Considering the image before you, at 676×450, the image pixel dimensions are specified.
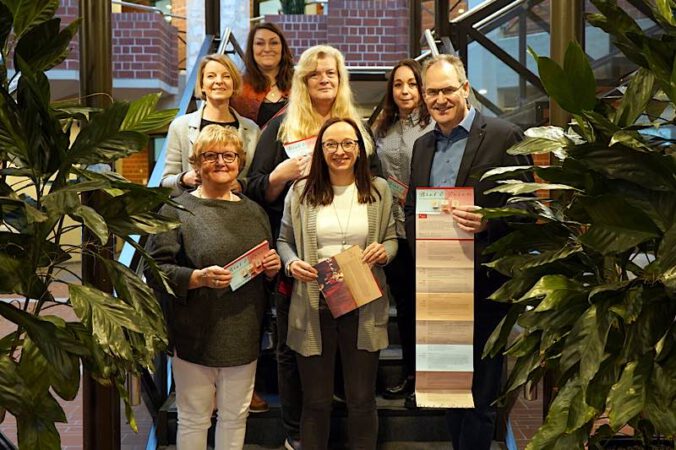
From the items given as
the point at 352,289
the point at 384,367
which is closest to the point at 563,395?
the point at 352,289

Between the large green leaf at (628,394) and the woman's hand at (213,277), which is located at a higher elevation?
the woman's hand at (213,277)

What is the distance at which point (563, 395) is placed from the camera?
1872mm

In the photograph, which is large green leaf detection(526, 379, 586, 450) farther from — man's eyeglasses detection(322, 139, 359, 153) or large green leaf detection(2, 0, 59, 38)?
large green leaf detection(2, 0, 59, 38)

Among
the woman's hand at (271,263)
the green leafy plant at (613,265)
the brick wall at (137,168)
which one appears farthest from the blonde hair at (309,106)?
the brick wall at (137,168)

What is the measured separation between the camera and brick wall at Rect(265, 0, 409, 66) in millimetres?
9625

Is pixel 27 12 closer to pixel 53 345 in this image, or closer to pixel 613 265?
pixel 53 345

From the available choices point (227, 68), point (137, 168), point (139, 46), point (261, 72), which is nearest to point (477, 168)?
point (227, 68)

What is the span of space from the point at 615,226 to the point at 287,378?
1727 mm

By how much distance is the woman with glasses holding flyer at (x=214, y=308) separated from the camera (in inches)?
114

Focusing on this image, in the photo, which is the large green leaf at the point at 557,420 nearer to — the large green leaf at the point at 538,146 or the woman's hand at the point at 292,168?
the large green leaf at the point at 538,146

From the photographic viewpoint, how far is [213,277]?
2803mm

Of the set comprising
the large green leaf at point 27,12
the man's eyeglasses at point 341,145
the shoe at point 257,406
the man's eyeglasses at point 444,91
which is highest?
the large green leaf at point 27,12

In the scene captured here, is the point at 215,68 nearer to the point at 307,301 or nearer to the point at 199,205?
the point at 199,205

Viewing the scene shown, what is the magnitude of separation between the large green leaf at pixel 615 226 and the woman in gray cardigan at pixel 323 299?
119cm
